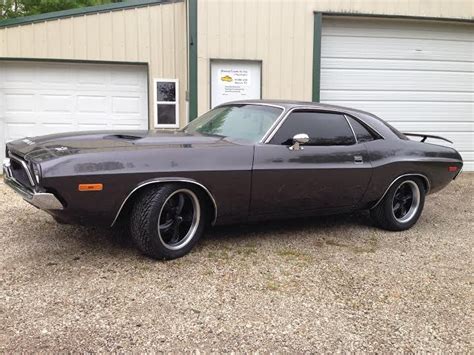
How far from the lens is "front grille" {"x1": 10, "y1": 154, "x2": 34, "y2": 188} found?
3873 millimetres

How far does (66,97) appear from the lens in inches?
377

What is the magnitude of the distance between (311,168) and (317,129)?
1.57ft

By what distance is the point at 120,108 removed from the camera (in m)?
9.76

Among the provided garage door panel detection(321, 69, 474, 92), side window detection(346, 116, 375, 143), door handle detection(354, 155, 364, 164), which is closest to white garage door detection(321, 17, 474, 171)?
garage door panel detection(321, 69, 474, 92)

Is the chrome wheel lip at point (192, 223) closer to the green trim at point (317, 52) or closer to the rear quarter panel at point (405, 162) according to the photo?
the rear quarter panel at point (405, 162)

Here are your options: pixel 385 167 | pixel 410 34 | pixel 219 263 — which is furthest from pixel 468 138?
pixel 219 263

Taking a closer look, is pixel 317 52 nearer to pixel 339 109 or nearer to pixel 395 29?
pixel 395 29

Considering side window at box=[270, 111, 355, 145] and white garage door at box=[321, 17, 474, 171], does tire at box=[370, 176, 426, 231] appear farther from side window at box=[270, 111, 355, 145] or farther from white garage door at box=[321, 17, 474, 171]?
white garage door at box=[321, 17, 474, 171]

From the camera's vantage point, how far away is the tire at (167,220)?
3.87 meters

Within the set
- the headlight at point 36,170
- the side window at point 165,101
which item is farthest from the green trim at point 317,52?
the headlight at point 36,170

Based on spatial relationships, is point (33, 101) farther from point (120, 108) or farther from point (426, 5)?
point (426, 5)

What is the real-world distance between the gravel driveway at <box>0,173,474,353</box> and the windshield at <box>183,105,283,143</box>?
41.3 inches

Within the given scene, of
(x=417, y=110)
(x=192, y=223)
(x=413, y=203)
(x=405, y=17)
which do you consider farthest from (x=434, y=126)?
(x=192, y=223)

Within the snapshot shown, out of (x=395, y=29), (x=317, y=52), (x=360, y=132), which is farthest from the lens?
(x=395, y=29)
